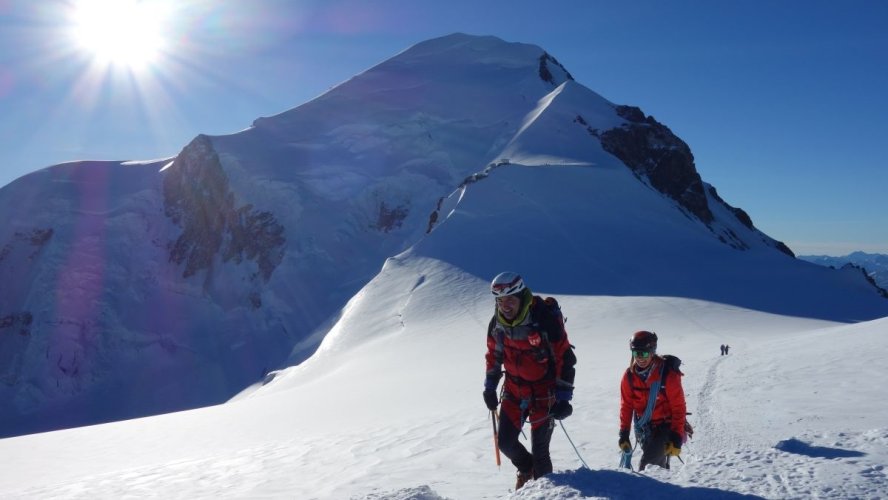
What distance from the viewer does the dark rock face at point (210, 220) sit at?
61094 millimetres

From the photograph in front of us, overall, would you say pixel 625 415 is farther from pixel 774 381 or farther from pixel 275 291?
pixel 275 291

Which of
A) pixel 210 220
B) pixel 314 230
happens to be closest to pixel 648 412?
pixel 314 230

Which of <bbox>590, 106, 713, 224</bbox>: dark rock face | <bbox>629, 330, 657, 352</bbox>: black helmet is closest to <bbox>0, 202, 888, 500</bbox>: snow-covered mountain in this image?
<bbox>629, 330, 657, 352</bbox>: black helmet

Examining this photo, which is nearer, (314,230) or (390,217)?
(314,230)

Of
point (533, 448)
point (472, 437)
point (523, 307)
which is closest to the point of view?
point (523, 307)

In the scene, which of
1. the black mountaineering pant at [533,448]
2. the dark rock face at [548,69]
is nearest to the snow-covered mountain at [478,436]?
the black mountaineering pant at [533,448]

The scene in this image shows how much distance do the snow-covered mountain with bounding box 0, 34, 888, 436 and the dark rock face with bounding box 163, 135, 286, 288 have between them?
22 cm

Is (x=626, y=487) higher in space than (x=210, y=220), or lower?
lower

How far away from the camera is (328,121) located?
7431 cm

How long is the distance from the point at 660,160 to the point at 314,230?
116 feet

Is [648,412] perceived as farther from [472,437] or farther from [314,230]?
[314,230]

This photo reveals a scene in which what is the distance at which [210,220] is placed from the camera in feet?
220

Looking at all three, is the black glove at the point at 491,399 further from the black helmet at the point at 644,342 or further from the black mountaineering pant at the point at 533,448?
the black helmet at the point at 644,342

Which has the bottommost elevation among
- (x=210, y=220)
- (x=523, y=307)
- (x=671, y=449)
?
(x=671, y=449)
